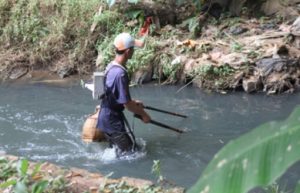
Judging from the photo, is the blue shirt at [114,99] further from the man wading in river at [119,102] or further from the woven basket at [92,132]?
the woven basket at [92,132]

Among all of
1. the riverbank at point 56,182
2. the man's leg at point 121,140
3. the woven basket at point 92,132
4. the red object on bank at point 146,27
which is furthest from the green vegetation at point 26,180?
the red object on bank at point 146,27

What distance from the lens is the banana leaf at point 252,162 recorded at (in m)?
1.41

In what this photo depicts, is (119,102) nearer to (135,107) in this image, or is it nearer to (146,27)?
(135,107)

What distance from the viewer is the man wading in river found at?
231 inches

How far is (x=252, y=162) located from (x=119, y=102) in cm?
452

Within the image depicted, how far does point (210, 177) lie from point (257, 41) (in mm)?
8457

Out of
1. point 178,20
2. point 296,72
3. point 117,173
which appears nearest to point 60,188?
point 117,173

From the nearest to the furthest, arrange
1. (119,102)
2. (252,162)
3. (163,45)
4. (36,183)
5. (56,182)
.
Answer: (252,162)
(36,183)
(56,182)
(119,102)
(163,45)

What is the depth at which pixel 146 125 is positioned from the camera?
745 cm

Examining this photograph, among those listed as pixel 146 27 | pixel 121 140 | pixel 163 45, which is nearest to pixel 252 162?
pixel 121 140

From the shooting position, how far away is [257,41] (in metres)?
9.63

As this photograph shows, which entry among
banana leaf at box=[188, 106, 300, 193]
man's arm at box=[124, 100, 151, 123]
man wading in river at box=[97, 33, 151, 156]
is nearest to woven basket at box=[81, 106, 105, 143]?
man wading in river at box=[97, 33, 151, 156]

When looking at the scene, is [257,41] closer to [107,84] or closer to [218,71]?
[218,71]

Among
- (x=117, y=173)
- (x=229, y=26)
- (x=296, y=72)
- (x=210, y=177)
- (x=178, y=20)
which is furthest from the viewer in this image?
(x=178, y=20)
